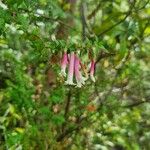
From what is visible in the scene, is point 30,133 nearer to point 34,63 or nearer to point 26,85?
point 26,85

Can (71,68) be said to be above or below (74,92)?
below

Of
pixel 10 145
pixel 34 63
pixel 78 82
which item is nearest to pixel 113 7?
pixel 34 63

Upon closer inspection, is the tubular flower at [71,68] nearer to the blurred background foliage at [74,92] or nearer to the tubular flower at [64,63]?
the tubular flower at [64,63]

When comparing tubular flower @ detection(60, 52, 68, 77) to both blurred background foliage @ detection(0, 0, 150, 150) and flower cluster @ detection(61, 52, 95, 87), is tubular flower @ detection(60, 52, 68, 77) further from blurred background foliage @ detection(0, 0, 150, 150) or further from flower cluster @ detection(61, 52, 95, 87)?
blurred background foliage @ detection(0, 0, 150, 150)

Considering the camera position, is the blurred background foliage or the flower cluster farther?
the blurred background foliage

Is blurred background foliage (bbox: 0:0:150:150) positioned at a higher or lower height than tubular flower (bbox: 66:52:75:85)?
higher

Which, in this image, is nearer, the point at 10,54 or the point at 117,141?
the point at 10,54

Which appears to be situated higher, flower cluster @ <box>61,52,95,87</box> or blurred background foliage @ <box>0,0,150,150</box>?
blurred background foliage @ <box>0,0,150,150</box>

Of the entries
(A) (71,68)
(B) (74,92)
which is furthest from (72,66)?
(B) (74,92)

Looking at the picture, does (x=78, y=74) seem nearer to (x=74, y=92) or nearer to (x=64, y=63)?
(x=64, y=63)

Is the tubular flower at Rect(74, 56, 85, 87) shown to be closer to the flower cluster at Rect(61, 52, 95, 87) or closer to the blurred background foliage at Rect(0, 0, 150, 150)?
the flower cluster at Rect(61, 52, 95, 87)

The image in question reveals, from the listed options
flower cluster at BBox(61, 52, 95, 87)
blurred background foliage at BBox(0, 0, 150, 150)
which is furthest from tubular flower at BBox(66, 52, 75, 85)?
blurred background foliage at BBox(0, 0, 150, 150)
